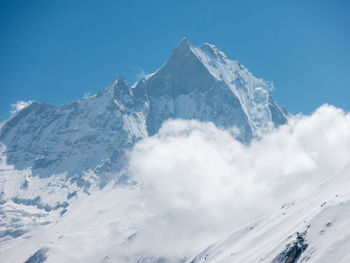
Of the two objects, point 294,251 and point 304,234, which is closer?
point 294,251

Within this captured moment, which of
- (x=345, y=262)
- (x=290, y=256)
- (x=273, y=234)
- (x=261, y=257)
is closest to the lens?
(x=345, y=262)

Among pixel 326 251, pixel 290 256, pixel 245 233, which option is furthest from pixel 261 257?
pixel 245 233

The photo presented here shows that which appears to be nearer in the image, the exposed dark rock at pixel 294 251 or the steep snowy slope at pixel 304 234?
the steep snowy slope at pixel 304 234

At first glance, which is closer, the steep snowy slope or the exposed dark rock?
the steep snowy slope

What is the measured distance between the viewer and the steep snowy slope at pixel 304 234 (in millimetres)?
126312

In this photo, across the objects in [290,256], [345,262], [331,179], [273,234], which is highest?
[331,179]

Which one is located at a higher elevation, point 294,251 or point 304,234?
point 304,234

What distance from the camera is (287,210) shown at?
194000 mm

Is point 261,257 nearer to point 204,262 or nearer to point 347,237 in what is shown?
point 347,237

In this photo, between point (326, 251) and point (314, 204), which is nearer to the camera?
point (326, 251)

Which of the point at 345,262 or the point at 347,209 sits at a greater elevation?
the point at 347,209

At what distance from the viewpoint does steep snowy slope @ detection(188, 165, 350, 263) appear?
126312 mm

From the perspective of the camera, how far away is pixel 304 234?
453 ft

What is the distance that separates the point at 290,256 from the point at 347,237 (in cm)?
1656
